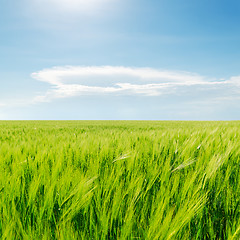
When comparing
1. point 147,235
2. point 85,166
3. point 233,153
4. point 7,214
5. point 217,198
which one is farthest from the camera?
point 233,153

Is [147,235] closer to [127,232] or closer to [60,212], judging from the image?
[127,232]

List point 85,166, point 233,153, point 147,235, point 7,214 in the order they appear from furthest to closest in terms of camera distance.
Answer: point 233,153
point 85,166
point 7,214
point 147,235

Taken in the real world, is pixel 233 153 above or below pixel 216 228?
above

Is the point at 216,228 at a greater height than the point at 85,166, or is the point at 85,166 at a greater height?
the point at 85,166

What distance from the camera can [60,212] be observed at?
1.01 m

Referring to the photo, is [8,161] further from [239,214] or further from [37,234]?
[239,214]

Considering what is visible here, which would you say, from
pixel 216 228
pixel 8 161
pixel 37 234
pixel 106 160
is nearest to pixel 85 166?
pixel 106 160

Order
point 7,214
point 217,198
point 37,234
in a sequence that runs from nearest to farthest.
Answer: point 37,234 < point 7,214 < point 217,198

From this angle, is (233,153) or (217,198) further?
(233,153)

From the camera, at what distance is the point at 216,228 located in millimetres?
1008

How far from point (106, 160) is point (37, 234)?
3.42 ft

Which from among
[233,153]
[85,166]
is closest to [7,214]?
[85,166]

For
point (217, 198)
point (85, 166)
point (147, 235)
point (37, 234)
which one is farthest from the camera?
point (85, 166)

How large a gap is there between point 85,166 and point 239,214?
3.77 feet
